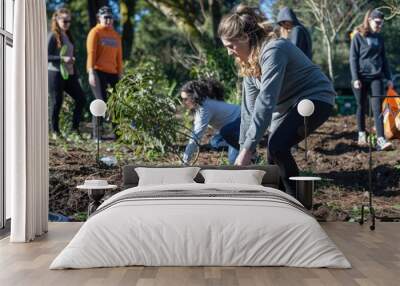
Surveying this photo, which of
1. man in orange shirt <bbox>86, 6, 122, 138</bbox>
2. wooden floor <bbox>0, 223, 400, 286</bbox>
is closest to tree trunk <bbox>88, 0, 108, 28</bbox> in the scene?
man in orange shirt <bbox>86, 6, 122, 138</bbox>

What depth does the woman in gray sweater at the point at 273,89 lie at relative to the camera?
543 cm

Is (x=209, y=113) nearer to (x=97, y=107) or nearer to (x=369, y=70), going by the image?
(x=97, y=107)

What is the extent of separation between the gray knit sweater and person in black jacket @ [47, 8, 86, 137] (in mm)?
1805

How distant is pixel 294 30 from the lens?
632 cm

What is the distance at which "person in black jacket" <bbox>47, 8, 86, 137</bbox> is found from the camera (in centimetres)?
643

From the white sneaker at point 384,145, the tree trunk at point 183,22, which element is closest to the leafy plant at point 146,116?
the tree trunk at point 183,22

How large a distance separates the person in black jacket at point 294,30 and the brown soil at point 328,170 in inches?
30.8

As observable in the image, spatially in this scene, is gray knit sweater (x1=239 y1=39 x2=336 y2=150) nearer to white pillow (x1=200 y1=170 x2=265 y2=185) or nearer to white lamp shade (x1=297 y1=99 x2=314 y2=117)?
white lamp shade (x1=297 y1=99 x2=314 y2=117)

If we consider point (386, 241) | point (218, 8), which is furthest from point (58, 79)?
point (386, 241)

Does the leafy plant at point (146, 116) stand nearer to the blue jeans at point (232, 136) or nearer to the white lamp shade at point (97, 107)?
the white lamp shade at point (97, 107)

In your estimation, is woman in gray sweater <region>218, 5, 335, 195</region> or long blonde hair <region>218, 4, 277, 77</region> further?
long blonde hair <region>218, 4, 277, 77</region>

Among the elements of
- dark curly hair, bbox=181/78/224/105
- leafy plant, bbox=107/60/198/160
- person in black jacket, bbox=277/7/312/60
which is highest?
person in black jacket, bbox=277/7/312/60

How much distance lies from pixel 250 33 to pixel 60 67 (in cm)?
208

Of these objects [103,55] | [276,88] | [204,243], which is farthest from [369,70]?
[204,243]
